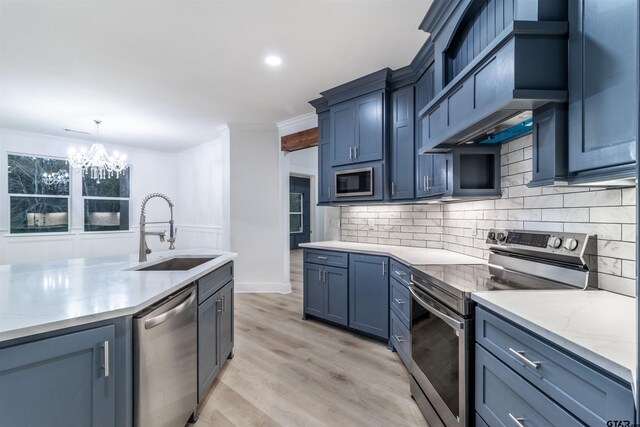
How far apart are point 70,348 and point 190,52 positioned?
2.61 meters

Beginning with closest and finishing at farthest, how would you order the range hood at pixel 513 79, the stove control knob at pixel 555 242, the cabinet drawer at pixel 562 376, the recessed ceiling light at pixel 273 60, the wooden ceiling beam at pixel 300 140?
the cabinet drawer at pixel 562 376 < the range hood at pixel 513 79 < the stove control knob at pixel 555 242 < the recessed ceiling light at pixel 273 60 < the wooden ceiling beam at pixel 300 140

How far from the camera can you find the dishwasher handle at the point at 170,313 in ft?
4.38

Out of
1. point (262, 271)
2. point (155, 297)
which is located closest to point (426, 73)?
point (155, 297)

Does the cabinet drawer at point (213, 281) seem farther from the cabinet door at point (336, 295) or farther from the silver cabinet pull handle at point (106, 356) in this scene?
the cabinet door at point (336, 295)

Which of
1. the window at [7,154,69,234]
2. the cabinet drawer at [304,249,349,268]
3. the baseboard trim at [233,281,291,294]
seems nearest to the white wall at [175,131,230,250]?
the baseboard trim at [233,281,291,294]

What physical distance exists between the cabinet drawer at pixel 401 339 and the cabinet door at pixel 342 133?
1.78m

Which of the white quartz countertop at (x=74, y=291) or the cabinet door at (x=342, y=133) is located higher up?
the cabinet door at (x=342, y=133)

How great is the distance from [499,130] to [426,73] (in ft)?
4.44

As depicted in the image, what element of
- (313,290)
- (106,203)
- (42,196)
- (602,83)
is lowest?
(313,290)

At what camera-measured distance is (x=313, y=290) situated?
11.5ft

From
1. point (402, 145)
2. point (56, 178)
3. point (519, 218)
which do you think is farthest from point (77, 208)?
point (519, 218)

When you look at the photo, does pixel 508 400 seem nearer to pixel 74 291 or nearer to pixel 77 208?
pixel 74 291

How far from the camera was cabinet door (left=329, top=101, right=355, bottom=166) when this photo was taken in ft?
11.1

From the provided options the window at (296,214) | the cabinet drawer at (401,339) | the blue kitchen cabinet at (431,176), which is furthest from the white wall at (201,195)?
the cabinet drawer at (401,339)
